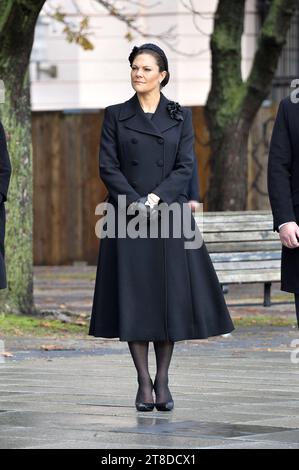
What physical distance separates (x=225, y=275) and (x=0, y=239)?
515 centimetres

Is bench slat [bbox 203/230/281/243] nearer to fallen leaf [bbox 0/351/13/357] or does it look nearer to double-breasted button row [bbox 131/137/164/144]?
fallen leaf [bbox 0/351/13/357]

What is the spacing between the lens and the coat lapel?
800 cm

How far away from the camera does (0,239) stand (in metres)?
8.38

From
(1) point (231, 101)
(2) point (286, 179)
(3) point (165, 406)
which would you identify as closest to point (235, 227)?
(1) point (231, 101)

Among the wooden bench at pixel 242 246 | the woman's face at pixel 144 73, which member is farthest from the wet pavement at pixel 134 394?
the woman's face at pixel 144 73

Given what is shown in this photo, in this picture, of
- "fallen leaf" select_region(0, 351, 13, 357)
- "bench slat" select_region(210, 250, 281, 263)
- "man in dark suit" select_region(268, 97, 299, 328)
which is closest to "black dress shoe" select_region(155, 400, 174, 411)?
"man in dark suit" select_region(268, 97, 299, 328)

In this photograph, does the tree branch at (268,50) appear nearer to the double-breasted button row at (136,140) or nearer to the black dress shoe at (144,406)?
the double-breasted button row at (136,140)

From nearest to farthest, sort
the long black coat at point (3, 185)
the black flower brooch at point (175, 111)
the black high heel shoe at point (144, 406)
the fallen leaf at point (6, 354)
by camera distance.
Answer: the black high heel shoe at point (144, 406) < the black flower brooch at point (175, 111) < the long black coat at point (3, 185) < the fallen leaf at point (6, 354)

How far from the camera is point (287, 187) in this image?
24.5ft

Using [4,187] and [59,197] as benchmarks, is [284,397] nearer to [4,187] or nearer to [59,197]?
[4,187]

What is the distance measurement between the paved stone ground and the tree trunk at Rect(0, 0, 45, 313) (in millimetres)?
1127

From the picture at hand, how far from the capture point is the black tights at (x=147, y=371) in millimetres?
7891

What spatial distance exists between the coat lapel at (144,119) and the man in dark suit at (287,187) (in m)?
0.72
